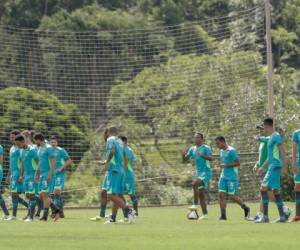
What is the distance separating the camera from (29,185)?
1003 inches

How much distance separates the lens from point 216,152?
38.4 meters

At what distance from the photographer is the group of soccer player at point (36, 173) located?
2439cm

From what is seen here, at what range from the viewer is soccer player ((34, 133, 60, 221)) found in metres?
24.2

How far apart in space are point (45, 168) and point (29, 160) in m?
1.23

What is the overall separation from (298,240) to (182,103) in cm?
2842

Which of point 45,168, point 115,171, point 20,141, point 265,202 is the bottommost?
point 265,202

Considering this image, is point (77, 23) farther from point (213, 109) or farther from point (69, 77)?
point (213, 109)

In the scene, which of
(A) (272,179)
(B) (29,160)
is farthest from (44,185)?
(A) (272,179)

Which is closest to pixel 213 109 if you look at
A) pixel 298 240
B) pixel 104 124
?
pixel 104 124

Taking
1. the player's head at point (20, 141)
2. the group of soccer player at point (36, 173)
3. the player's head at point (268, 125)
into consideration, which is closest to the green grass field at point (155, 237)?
the player's head at point (268, 125)

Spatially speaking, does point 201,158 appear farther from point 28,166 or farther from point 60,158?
point 60,158

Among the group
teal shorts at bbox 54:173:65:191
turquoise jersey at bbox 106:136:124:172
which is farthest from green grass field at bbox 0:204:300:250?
teal shorts at bbox 54:173:65:191

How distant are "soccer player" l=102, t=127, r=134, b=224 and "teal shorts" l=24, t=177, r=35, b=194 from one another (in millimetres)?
3719

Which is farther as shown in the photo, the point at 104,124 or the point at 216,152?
the point at 104,124
